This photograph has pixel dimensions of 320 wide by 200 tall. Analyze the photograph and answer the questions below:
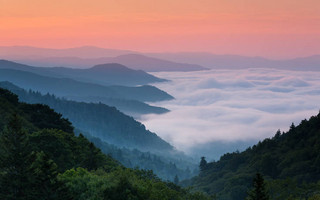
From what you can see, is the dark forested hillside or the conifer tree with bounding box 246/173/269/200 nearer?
the conifer tree with bounding box 246/173/269/200

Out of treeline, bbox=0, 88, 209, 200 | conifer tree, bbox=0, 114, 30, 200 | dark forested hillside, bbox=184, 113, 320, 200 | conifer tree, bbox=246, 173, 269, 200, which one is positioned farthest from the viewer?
dark forested hillside, bbox=184, 113, 320, 200

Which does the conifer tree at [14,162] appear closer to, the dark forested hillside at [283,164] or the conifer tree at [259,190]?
the conifer tree at [259,190]

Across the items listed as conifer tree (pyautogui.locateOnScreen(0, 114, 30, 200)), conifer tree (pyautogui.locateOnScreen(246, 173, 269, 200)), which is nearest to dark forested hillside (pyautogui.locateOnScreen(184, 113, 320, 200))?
conifer tree (pyautogui.locateOnScreen(246, 173, 269, 200))

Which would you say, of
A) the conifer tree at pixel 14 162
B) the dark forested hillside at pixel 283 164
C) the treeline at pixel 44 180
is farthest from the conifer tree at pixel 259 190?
the dark forested hillside at pixel 283 164

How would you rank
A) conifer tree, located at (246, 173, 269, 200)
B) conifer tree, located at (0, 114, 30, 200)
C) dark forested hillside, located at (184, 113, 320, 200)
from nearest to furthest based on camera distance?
conifer tree, located at (246, 173, 269, 200)
conifer tree, located at (0, 114, 30, 200)
dark forested hillside, located at (184, 113, 320, 200)

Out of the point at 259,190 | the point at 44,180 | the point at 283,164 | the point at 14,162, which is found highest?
the point at 259,190

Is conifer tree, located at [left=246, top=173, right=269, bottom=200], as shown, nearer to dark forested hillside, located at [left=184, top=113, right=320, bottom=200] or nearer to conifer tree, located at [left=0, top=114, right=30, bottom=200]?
conifer tree, located at [left=0, top=114, right=30, bottom=200]

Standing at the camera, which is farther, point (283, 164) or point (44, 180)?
point (283, 164)

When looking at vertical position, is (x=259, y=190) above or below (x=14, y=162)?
above

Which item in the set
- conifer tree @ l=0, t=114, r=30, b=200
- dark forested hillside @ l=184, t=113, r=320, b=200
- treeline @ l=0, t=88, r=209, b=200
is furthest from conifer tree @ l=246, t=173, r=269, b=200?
dark forested hillside @ l=184, t=113, r=320, b=200

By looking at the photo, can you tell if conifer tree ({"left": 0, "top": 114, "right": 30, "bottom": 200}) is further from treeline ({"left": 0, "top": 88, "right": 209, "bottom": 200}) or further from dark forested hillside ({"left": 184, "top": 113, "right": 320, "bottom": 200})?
dark forested hillside ({"left": 184, "top": 113, "right": 320, "bottom": 200})

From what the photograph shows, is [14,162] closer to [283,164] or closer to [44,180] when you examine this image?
[44,180]

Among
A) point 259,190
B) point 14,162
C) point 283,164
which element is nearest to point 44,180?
point 14,162

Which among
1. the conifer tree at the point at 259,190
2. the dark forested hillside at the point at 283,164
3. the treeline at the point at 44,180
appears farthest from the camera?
the dark forested hillside at the point at 283,164
